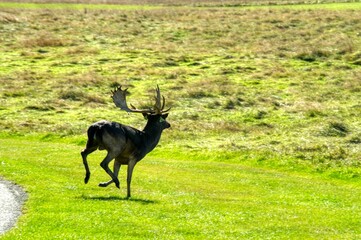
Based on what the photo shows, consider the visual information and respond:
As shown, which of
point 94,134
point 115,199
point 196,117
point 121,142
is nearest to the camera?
point 94,134

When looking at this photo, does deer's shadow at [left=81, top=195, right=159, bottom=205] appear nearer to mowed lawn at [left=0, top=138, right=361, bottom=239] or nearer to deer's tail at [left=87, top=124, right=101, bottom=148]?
mowed lawn at [left=0, top=138, right=361, bottom=239]

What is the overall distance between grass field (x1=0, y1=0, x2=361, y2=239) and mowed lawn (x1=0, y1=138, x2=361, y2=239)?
0.23 ft

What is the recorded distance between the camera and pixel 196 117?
51500 millimetres

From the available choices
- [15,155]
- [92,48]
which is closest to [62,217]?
[15,155]

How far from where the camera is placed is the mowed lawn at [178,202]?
76.0 ft

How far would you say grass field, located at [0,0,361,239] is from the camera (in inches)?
999

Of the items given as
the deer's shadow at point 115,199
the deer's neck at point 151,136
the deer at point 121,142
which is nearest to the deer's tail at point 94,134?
the deer at point 121,142

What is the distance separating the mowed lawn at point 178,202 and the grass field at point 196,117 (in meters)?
0.07

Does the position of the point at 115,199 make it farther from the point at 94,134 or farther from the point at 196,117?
the point at 196,117

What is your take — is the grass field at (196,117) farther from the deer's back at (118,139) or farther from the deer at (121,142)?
the deer's back at (118,139)

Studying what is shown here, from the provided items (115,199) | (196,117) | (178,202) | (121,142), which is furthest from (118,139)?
(196,117)

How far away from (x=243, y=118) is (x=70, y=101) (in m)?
12.8

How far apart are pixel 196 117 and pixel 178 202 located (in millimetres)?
24173

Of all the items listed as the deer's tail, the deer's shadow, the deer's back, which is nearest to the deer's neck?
the deer's back
